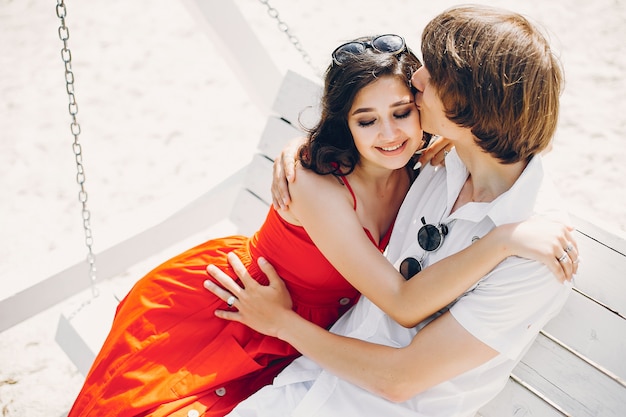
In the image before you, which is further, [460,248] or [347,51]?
[347,51]

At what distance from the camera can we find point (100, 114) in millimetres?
5418

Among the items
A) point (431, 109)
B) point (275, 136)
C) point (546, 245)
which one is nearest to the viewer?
point (546, 245)

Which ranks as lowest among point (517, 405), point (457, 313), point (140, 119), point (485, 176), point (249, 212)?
point (140, 119)

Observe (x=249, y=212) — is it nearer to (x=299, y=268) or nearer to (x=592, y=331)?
(x=299, y=268)

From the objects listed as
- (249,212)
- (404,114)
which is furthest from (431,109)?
(249,212)

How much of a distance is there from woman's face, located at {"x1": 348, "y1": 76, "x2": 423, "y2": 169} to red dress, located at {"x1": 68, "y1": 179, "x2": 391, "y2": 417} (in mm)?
375

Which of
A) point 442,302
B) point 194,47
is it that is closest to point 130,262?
point 442,302

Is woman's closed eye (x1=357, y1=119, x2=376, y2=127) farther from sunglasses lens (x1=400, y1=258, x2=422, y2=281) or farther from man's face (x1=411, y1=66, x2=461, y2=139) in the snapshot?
sunglasses lens (x1=400, y1=258, x2=422, y2=281)

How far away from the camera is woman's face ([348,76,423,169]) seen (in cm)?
214

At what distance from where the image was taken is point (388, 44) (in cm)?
217

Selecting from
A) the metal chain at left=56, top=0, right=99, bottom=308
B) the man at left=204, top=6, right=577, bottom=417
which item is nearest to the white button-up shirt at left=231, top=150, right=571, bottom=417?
the man at left=204, top=6, right=577, bottom=417

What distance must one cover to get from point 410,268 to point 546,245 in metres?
0.49

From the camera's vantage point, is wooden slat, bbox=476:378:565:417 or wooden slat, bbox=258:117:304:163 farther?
wooden slat, bbox=258:117:304:163

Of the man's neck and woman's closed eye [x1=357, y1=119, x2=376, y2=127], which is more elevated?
woman's closed eye [x1=357, y1=119, x2=376, y2=127]
